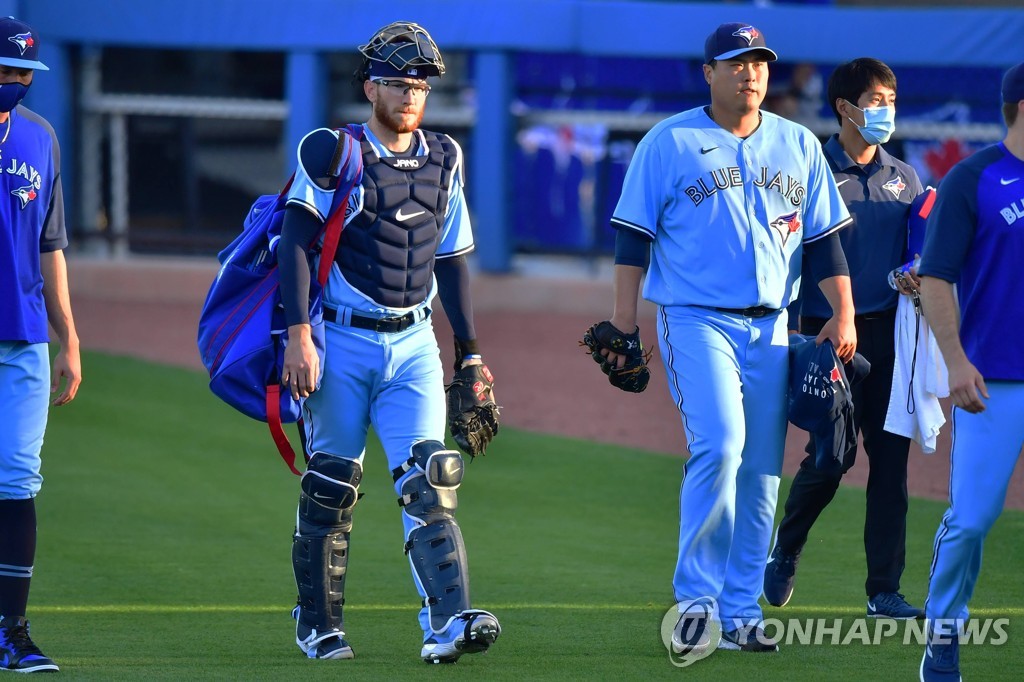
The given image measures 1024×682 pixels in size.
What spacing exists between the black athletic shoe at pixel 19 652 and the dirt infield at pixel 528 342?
5747mm

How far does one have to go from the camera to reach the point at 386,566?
766 cm

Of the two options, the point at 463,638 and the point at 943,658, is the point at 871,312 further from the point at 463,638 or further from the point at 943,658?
the point at 463,638

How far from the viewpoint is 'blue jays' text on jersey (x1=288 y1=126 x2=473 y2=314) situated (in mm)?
5418

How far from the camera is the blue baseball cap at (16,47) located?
5.40m

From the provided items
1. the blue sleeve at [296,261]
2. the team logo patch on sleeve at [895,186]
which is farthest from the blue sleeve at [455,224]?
the team logo patch on sleeve at [895,186]

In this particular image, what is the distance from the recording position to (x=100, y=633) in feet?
20.2

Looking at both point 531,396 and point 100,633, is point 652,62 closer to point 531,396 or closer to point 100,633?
point 531,396

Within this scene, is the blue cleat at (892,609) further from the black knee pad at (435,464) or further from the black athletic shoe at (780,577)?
the black knee pad at (435,464)

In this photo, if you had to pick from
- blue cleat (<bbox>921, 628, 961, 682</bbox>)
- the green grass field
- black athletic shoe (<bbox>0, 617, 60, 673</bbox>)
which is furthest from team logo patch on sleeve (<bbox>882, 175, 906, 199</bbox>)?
black athletic shoe (<bbox>0, 617, 60, 673</bbox>)

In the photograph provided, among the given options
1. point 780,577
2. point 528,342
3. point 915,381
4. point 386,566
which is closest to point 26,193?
point 386,566

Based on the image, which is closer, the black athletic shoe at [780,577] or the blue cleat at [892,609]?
the blue cleat at [892,609]

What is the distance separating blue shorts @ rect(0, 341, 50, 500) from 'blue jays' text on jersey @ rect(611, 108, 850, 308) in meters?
2.19

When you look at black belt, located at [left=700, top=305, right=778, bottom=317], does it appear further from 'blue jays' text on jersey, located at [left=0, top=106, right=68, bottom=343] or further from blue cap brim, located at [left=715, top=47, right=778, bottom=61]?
'blue jays' text on jersey, located at [left=0, top=106, right=68, bottom=343]

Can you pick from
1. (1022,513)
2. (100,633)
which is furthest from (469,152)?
(100,633)
